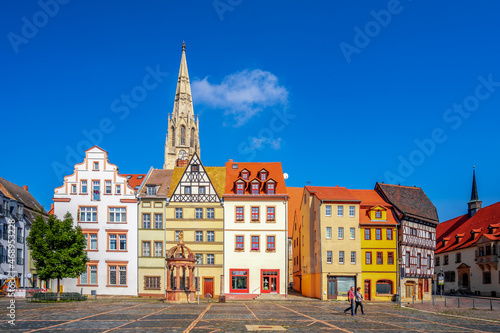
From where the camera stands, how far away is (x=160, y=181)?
65.0m

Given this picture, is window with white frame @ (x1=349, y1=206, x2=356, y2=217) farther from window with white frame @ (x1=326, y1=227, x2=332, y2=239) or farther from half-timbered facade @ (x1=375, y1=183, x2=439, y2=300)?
half-timbered facade @ (x1=375, y1=183, x2=439, y2=300)

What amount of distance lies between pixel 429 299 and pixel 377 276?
7.99 m

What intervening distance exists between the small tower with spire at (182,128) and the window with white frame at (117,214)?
255 feet

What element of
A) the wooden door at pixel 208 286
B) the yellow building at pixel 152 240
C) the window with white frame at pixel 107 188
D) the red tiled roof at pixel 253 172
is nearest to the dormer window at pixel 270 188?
the red tiled roof at pixel 253 172

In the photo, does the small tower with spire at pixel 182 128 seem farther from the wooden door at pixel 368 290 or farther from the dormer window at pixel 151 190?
the wooden door at pixel 368 290

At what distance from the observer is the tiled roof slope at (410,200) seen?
63409mm

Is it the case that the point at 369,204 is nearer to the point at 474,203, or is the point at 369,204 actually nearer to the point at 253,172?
the point at 253,172

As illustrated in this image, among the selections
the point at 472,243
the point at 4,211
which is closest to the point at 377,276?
the point at 472,243

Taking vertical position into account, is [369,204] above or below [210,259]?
above

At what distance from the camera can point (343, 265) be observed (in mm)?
58750

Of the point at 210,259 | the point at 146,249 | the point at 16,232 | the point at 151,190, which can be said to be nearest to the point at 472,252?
the point at 210,259

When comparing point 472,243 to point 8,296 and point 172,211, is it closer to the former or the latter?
point 172,211

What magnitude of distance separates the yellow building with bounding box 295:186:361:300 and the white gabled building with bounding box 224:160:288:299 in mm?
3430

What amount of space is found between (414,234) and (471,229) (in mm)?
30726
